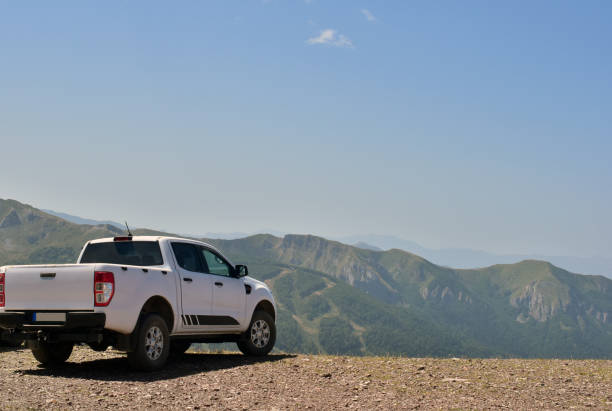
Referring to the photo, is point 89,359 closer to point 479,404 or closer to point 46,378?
point 46,378

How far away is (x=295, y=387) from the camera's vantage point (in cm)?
1066

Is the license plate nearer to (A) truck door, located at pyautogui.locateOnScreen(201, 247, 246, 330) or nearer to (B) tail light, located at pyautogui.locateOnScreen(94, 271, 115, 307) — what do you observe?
(B) tail light, located at pyautogui.locateOnScreen(94, 271, 115, 307)

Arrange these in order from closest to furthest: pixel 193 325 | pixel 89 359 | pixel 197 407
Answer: pixel 197 407
pixel 193 325
pixel 89 359

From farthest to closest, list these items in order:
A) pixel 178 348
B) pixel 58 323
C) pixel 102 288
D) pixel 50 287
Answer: pixel 178 348 → pixel 50 287 → pixel 58 323 → pixel 102 288

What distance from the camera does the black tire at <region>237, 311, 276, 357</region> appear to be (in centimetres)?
1430

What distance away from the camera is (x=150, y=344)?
38.0 ft

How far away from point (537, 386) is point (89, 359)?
8.82 metres

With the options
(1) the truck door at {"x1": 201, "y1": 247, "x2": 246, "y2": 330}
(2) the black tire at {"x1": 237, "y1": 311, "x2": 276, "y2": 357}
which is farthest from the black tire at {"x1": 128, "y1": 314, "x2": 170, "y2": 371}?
(2) the black tire at {"x1": 237, "y1": 311, "x2": 276, "y2": 357}

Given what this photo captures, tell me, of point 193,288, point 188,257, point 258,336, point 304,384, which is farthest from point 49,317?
point 258,336

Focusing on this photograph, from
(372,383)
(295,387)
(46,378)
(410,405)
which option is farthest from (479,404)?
(46,378)

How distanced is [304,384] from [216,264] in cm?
377

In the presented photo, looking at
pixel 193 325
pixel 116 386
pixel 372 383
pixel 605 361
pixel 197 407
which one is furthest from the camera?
pixel 605 361

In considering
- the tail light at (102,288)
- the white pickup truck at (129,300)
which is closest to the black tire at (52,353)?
the white pickup truck at (129,300)

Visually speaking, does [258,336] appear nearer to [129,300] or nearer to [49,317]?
[129,300]
